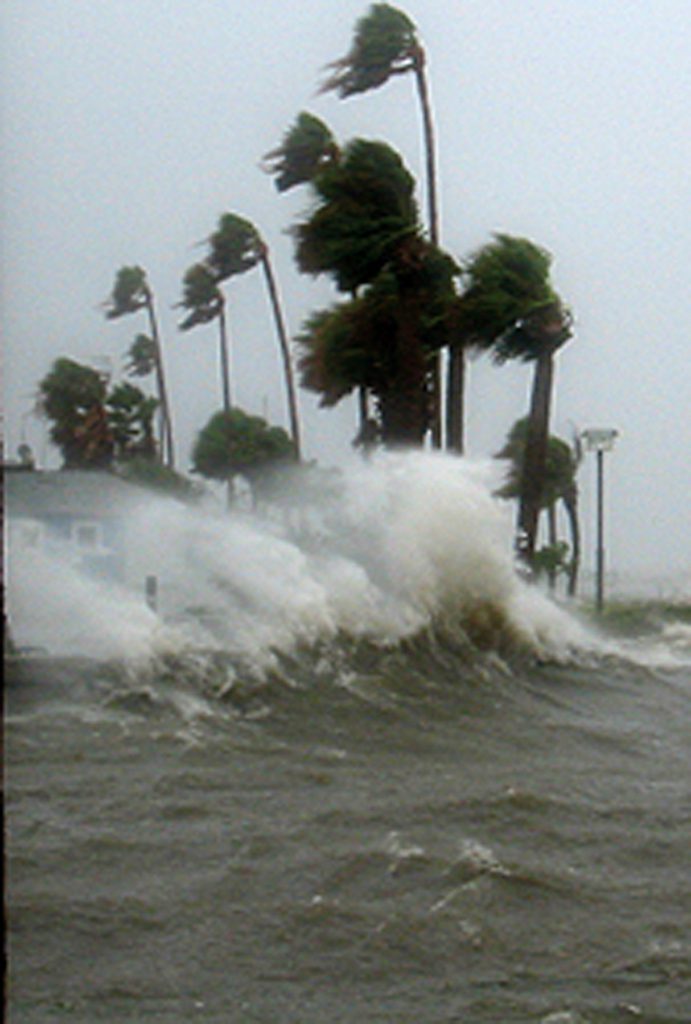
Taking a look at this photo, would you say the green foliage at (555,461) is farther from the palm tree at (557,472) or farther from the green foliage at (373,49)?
the green foliage at (373,49)

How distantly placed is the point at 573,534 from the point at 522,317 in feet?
99.0

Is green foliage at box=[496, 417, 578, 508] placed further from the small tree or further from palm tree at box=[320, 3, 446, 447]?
palm tree at box=[320, 3, 446, 447]

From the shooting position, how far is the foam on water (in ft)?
34.6

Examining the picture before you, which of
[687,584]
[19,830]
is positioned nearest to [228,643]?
[19,830]

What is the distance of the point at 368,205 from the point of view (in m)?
21.2

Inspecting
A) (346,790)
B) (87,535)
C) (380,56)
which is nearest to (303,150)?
(380,56)

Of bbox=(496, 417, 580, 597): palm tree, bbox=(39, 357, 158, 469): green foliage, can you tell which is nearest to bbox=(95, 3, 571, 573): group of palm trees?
bbox=(39, 357, 158, 469): green foliage

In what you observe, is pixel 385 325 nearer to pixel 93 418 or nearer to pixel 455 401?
pixel 455 401

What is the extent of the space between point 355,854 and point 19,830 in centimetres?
147

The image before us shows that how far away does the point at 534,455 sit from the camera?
22.2 meters

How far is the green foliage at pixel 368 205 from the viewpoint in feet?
68.8

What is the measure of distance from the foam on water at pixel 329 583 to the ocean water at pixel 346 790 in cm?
3

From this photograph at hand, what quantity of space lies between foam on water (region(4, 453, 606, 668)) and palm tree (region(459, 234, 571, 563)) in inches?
238

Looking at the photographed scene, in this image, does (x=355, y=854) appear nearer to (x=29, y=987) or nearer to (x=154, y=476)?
(x=29, y=987)
